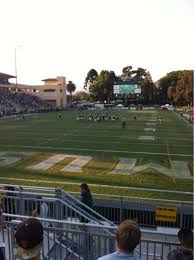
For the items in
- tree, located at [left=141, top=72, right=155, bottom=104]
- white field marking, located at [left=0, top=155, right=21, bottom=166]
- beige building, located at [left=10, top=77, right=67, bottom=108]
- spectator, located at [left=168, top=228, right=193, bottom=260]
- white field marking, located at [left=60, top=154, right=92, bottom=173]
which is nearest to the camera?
spectator, located at [left=168, top=228, right=193, bottom=260]

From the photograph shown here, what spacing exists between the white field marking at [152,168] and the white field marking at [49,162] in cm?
335

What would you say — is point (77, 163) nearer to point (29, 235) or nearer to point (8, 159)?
point (8, 159)

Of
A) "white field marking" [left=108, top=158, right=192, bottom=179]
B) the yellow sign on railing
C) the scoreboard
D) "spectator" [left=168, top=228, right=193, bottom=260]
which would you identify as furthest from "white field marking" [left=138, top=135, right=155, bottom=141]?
the scoreboard

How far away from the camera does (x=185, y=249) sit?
4.15m

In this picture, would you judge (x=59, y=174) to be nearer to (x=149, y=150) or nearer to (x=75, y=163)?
(x=75, y=163)

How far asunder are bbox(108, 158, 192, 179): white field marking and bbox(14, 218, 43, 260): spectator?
14151mm

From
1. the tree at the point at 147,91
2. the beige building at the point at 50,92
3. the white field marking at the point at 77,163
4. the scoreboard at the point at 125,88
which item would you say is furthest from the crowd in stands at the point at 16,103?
the white field marking at the point at 77,163

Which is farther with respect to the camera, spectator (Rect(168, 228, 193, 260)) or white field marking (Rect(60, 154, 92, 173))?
white field marking (Rect(60, 154, 92, 173))

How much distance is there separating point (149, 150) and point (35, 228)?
21658 millimetres

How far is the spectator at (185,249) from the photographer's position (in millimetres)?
4031

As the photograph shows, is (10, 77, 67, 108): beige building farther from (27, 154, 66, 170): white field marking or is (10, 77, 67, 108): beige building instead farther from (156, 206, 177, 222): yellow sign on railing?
(156, 206, 177, 222): yellow sign on railing

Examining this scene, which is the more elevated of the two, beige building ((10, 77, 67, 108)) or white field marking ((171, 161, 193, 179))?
beige building ((10, 77, 67, 108))

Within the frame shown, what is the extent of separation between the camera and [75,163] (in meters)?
20.1

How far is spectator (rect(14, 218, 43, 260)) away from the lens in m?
3.53
